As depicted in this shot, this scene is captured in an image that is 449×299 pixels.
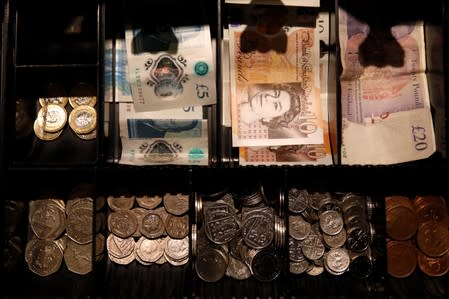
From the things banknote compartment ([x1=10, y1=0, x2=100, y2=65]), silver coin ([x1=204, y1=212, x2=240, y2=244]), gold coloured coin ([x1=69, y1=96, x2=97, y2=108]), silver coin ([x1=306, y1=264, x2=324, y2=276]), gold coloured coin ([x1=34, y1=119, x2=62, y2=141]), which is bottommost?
silver coin ([x1=306, y1=264, x2=324, y2=276])

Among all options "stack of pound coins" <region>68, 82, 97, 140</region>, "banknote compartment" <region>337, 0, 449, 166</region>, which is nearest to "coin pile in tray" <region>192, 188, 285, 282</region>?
"banknote compartment" <region>337, 0, 449, 166</region>

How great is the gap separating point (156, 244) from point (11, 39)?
0.95 meters

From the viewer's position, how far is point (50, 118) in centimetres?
163

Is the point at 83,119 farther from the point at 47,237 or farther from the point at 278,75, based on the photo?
the point at 278,75

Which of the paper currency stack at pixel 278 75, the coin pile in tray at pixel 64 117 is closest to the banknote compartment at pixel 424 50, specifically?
the paper currency stack at pixel 278 75

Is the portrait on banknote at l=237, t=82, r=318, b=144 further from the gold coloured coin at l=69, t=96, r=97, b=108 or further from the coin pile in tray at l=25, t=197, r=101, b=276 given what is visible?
the coin pile in tray at l=25, t=197, r=101, b=276

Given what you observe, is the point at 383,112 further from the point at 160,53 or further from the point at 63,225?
the point at 63,225

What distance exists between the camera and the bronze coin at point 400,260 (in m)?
1.56

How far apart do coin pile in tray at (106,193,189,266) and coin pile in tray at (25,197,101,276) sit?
9 centimetres

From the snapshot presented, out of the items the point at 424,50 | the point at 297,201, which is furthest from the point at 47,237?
the point at 424,50

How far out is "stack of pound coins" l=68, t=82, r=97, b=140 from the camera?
1.62 m

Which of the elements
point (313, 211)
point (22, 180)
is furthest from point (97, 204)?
point (313, 211)

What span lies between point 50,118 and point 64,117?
57mm

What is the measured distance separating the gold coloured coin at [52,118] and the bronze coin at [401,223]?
1344 mm
